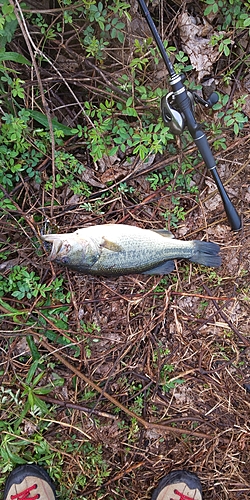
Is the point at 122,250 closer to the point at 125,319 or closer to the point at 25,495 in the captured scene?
the point at 125,319

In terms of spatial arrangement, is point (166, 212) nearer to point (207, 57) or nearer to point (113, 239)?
point (113, 239)

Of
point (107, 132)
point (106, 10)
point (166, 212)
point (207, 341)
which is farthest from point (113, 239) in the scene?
point (106, 10)

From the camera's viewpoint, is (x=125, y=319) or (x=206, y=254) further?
(x=125, y=319)

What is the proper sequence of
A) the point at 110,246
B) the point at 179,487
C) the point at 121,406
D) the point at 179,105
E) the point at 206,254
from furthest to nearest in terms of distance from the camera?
the point at 179,487, the point at 121,406, the point at 206,254, the point at 110,246, the point at 179,105

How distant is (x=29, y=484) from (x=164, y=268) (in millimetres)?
2046

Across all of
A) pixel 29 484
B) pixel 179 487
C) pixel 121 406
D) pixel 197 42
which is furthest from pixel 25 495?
pixel 197 42

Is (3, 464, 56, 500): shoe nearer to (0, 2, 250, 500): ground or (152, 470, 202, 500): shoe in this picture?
(0, 2, 250, 500): ground

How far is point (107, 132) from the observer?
2.88 metres

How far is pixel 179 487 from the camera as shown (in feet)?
10.5

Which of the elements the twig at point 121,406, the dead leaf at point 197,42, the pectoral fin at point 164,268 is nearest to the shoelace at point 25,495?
the twig at point 121,406

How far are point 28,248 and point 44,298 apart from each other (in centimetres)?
40

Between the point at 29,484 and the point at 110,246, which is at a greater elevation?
the point at 110,246

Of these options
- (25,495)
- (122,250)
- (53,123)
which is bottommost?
(25,495)

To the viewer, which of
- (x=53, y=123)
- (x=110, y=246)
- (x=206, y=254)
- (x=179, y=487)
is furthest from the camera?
(x=179, y=487)
